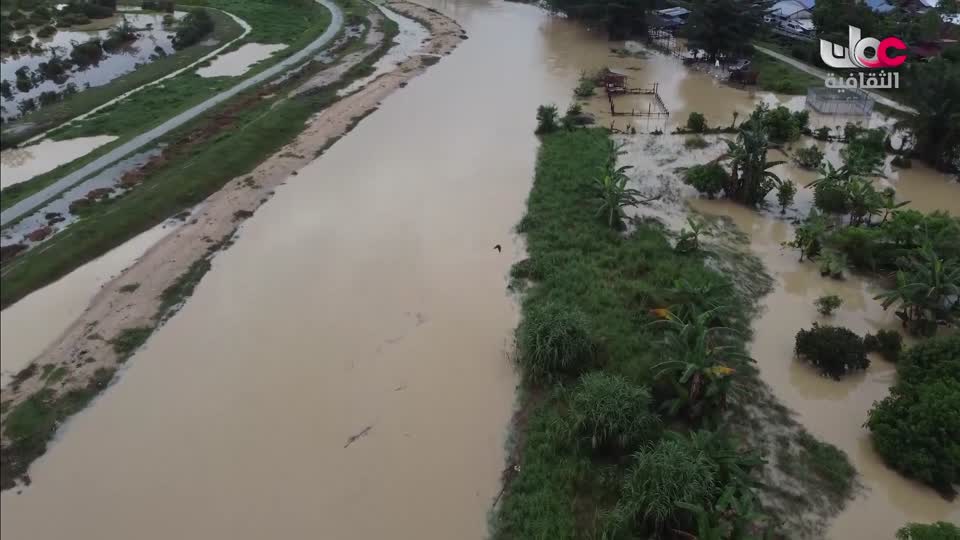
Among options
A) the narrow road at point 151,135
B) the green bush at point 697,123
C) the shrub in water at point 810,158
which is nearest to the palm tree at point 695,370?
the narrow road at point 151,135

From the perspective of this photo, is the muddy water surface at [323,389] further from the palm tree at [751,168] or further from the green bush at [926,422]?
the green bush at [926,422]

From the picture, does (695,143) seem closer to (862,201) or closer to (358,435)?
(862,201)

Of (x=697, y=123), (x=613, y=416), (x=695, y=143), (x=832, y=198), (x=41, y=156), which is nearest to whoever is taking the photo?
(x=613, y=416)

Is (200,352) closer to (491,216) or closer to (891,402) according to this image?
(491,216)

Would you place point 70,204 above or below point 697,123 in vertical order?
below

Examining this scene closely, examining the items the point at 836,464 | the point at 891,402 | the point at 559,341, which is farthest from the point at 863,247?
the point at 559,341

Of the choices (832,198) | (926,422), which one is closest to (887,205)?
(832,198)

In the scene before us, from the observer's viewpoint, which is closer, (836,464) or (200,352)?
(836,464)
